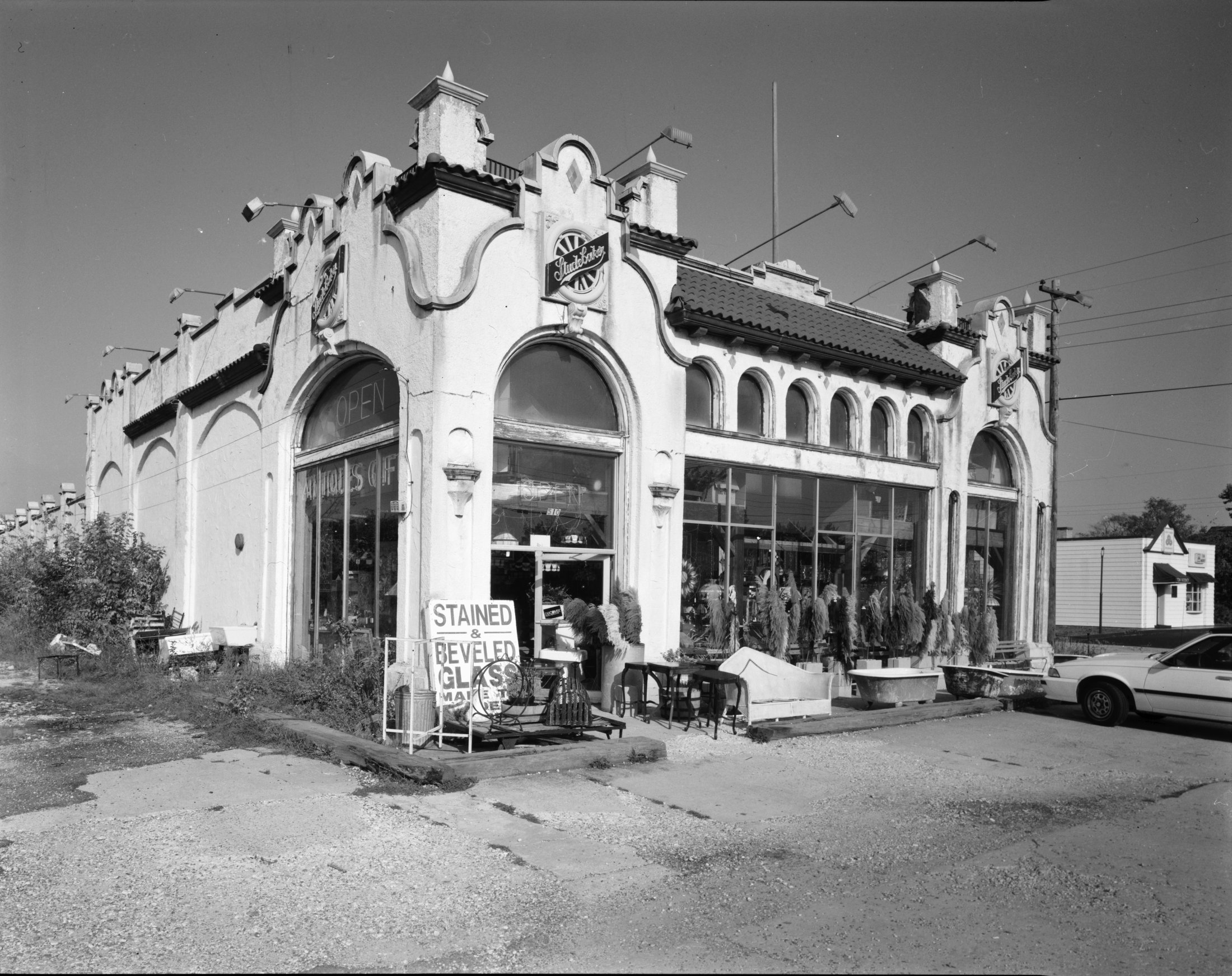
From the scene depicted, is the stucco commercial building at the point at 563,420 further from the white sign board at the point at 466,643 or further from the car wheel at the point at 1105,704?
the car wheel at the point at 1105,704

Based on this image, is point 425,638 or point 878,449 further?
point 878,449

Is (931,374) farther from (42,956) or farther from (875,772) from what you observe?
(42,956)

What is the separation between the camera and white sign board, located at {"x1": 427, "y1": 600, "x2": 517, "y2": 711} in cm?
1080

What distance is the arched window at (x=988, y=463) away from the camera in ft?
64.3

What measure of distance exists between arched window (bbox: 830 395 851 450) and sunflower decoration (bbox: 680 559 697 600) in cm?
397

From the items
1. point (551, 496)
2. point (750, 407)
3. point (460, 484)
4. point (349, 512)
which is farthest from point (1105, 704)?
point (349, 512)

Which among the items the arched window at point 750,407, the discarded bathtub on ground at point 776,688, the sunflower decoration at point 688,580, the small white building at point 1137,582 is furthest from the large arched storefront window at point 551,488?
the small white building at point 1137,582

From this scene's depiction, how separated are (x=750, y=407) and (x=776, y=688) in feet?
17.4

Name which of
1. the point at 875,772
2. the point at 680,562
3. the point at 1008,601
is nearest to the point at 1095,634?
the point at 1008,601

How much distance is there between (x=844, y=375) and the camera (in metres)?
17.1

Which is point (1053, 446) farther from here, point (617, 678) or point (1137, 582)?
point (1137, 582)

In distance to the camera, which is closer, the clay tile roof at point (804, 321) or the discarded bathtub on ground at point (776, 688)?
the discarded bathtub on ground at point (776, 688)

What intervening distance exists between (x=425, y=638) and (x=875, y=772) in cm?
526

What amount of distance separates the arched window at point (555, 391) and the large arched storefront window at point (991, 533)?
8.84m
